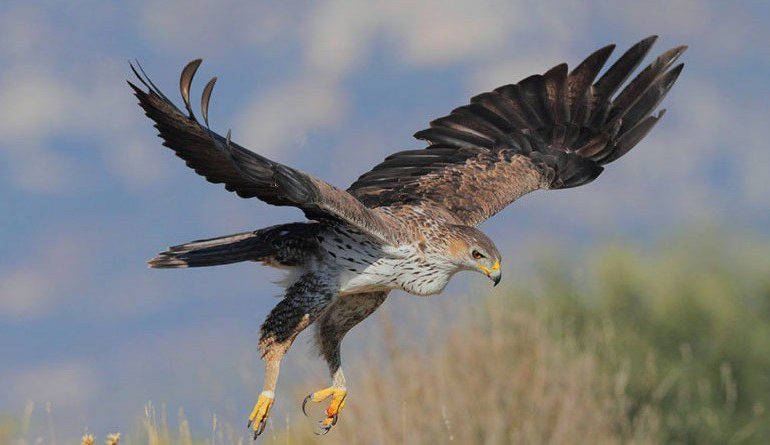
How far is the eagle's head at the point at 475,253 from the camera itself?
7.44 m

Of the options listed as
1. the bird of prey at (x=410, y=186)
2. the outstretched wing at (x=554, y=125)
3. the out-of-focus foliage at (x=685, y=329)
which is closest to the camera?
the bird of prey at (x=410, y=186)

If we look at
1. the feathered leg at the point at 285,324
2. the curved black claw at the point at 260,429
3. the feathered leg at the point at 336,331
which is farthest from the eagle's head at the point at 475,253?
the curved black claw at the point at 260,429

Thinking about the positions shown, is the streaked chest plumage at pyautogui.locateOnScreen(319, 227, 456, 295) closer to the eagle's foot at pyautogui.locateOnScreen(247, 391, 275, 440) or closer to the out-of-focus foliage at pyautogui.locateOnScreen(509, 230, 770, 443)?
the eagle's foot at pyautogui.locateOnScreen(247, 391, 275, 440)

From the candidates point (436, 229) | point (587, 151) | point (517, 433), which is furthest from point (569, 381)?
point (436, 229)

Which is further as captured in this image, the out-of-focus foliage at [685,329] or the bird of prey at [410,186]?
the out-of-focus foliage at [685,329]

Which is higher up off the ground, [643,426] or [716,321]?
[716,321]

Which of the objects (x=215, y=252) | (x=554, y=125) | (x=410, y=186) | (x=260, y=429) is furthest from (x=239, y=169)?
Answer: (x=554, y=125)

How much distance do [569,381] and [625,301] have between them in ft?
13.4

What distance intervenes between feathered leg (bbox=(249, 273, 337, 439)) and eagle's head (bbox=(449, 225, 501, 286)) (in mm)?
839

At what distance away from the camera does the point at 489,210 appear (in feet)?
29.1

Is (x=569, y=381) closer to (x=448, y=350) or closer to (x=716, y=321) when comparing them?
(x=448, y=350)

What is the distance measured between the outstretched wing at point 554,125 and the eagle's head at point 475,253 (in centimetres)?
197

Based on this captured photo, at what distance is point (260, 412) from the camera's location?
7.32 metres

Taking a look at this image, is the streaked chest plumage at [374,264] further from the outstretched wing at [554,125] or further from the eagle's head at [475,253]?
the outstretched wing at [554,125]
